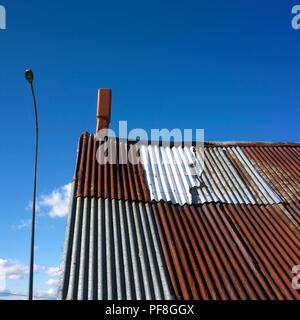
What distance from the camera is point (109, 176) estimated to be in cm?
769

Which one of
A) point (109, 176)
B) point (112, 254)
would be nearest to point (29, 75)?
point (109, 176)

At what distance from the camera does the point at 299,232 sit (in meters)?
6.92

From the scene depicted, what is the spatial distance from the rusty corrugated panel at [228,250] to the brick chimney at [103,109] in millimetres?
3772

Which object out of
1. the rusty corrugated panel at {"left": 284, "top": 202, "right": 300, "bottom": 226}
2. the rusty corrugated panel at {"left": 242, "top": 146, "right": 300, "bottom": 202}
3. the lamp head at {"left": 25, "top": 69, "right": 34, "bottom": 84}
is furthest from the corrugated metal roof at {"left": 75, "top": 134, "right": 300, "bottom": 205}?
the lamp head at {"left": 25, "top": 69, "right": 34, "bottom": 84}

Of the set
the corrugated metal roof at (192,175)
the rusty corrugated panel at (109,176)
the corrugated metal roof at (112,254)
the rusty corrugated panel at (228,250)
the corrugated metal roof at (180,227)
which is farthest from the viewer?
the corrugated metal roof at (192,175)

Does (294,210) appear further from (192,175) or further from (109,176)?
(109,176)

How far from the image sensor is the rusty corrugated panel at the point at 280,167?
8359 millimetres

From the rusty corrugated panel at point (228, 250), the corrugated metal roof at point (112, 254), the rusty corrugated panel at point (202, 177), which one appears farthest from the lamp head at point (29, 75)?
the rusty corrugated panel at point (228, 250)

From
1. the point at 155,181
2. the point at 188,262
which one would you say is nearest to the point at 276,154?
the point at 155,181

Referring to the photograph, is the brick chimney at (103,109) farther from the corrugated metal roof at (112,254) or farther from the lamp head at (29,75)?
the corrugated metal roof at (112,254)

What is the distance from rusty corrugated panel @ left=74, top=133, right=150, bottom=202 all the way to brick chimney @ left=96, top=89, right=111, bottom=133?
1064 mm

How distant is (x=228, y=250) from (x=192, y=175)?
8.55ft

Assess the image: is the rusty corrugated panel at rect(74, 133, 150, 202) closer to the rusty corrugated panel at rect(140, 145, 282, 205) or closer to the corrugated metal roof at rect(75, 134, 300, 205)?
the corrugated metal roof at rect(75, 134, 300, 205)
